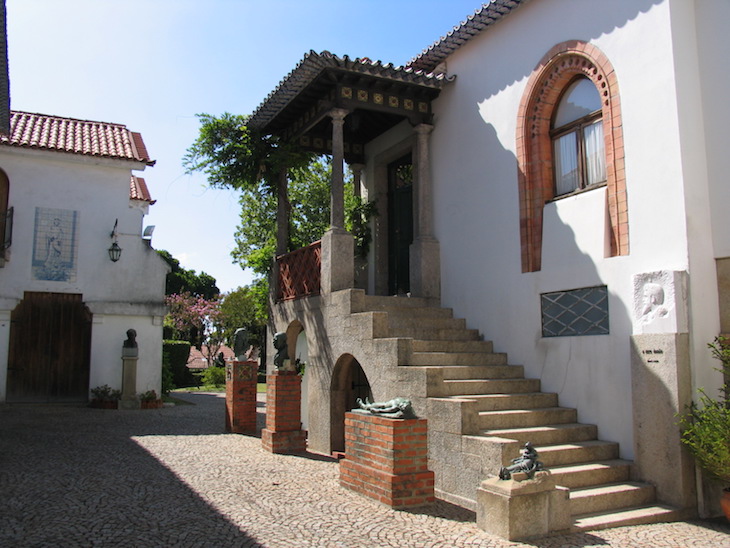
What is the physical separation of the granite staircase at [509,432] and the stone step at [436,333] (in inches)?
0.8

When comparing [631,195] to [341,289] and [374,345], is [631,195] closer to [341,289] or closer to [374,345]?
[374,345]

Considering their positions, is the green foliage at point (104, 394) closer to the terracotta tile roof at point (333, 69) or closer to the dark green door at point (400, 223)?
the dark green door at point (400, 223)

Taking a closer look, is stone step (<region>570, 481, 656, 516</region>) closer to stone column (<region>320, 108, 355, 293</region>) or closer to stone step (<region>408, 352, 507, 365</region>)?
stone step (<region>408, 352, 507, 365</region>)

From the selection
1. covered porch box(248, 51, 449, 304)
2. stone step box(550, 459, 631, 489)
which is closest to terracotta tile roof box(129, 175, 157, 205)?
covered porch box(248, 51, 449, 304)

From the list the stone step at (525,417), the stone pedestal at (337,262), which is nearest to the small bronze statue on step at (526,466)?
the stone step at (525,417)

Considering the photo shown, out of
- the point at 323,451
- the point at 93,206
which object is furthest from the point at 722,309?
the point at 93,206

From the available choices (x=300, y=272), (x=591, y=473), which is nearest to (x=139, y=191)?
(x=300, y=272)

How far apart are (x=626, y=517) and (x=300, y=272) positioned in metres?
6.18

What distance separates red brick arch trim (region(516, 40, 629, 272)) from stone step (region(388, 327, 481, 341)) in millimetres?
1268

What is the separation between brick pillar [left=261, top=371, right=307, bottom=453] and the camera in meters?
8.75

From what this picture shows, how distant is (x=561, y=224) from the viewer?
771 cm

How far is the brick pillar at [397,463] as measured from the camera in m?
5.81

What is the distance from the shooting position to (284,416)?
8.83 metres

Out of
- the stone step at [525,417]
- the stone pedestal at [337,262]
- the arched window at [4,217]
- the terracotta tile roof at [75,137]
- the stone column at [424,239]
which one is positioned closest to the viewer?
the stone step at [525,417]
